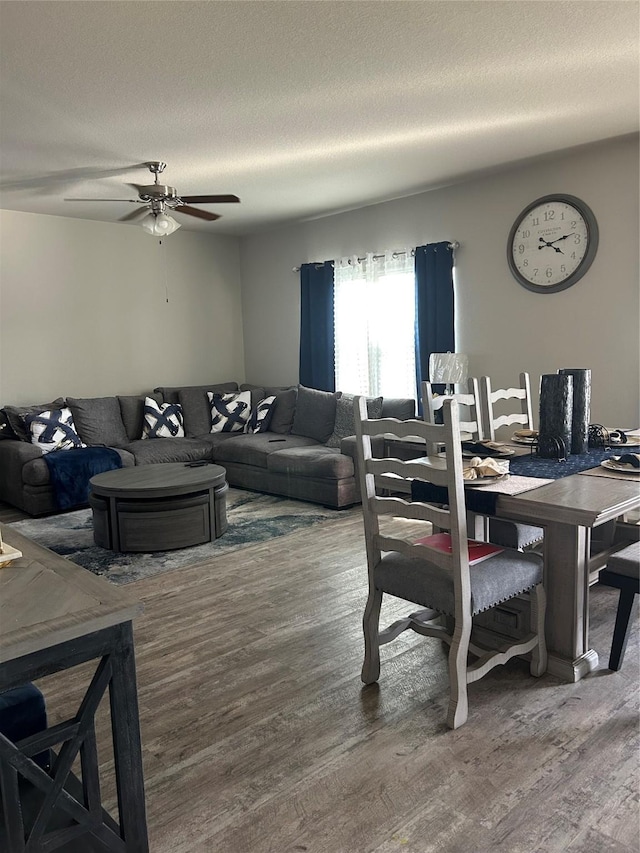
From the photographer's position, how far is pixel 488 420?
136 inches

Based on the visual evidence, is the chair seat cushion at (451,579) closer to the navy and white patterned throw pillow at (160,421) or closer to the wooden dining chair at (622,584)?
the wooden dining chair at (622,584)

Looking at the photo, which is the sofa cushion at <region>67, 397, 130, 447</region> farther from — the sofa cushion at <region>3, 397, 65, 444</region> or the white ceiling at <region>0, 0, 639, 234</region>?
the white ceiling at <region>0, 0, 639, 234</region>

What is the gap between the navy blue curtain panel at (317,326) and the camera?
636 centimetres

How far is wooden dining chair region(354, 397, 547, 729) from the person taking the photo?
6.74 ft

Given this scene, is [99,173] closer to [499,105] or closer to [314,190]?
[314,190]

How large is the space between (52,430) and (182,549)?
2.09 m

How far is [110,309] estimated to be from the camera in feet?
21.2

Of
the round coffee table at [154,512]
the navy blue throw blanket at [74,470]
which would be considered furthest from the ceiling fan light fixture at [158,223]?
the navy blue throw blanket at [74,470]

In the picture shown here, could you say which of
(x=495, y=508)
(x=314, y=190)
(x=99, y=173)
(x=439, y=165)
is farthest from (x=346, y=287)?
(x=495, y=508)

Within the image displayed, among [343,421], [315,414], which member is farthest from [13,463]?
[343,421]

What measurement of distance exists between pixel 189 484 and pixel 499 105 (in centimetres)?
285

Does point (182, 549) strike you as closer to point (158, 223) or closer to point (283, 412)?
point (158, 223)

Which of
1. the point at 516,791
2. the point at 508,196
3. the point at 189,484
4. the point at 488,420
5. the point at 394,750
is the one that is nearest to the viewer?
the point at 516,791

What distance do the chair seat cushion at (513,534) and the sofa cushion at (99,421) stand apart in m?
4.10
